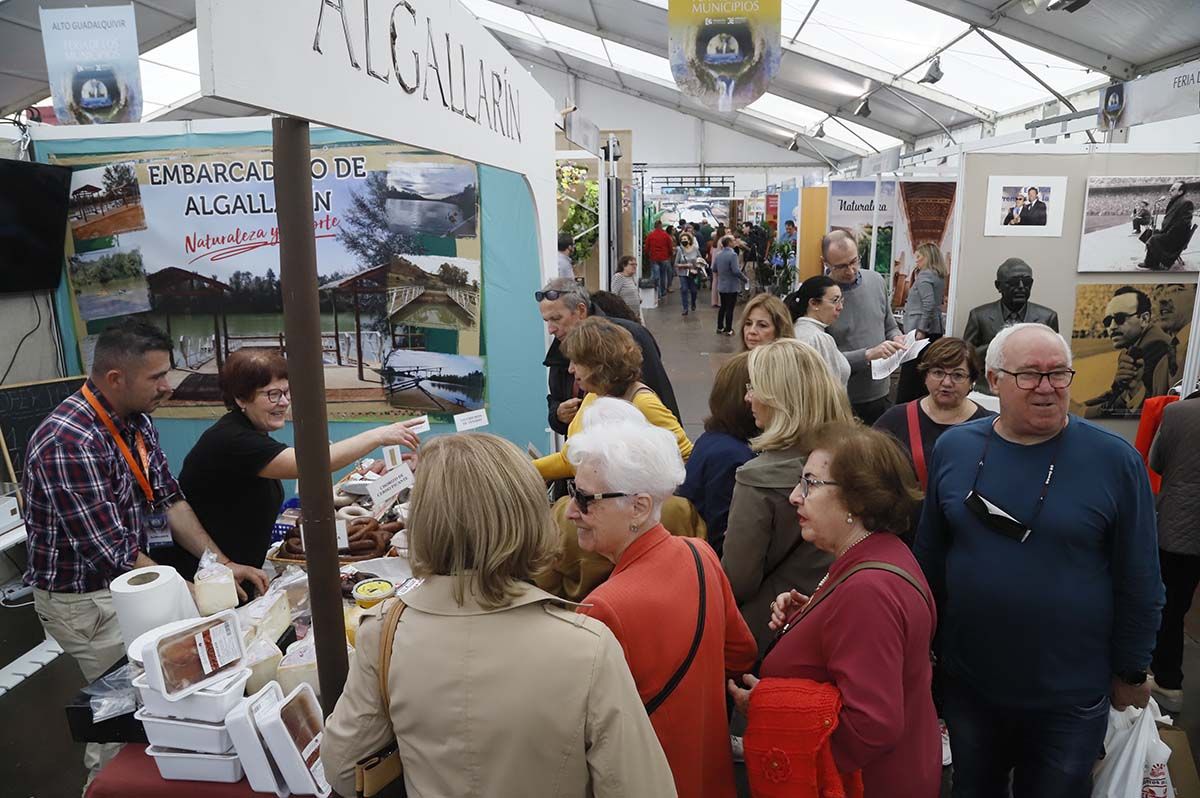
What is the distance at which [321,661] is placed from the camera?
1.50 metres

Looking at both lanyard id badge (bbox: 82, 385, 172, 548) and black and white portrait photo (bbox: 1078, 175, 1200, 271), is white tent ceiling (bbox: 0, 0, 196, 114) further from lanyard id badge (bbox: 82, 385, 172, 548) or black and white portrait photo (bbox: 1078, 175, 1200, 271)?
black and white portrait photo (bbox: 1078, 175, 1200, 271)

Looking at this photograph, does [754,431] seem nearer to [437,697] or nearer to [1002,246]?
[437,697]

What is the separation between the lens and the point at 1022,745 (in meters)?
1.96

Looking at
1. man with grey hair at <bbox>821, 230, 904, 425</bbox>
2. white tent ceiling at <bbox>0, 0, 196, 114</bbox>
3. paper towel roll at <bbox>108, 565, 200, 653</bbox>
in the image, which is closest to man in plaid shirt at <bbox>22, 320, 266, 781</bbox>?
paper towel roll at <bbox>108, 565, 200, 653</bbox>

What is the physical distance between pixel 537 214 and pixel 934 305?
11.9 ft

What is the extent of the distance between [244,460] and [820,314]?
2860 mm

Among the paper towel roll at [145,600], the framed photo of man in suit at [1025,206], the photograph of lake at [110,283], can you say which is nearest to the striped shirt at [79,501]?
the paper towel roll at [145,600]

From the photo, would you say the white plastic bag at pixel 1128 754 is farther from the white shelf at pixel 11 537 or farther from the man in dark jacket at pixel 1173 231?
the white shelf at pixel 11 537

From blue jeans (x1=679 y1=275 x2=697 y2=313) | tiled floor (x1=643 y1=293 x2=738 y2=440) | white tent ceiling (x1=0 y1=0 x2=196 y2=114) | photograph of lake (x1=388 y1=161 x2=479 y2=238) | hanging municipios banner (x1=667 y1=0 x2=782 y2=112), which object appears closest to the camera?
photograph of lake (x1=388 y1=161 x2=479 y2=238)

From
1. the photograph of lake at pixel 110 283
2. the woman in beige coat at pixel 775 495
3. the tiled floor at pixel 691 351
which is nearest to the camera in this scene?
the woman in beige coat at pixel 775 495

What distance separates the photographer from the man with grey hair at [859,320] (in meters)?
4.18

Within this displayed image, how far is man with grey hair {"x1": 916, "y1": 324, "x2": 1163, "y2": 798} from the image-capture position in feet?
5.84

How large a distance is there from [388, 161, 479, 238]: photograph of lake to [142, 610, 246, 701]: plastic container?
3.07m

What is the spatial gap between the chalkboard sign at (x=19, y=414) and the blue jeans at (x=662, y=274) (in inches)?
519
